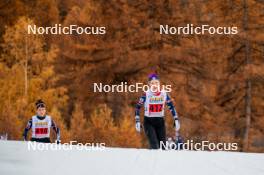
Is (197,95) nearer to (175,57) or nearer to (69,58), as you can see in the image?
(175,57)

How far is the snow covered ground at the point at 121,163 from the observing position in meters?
5.20

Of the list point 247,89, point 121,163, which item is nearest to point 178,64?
point 247,89

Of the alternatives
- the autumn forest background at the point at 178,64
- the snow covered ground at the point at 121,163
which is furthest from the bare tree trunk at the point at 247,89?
the snow covered ground at the point at 121,163

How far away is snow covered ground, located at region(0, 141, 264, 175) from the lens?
17.1ft

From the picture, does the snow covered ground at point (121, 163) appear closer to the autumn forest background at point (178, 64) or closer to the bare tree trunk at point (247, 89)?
the autumn forest background at point (178, 64)

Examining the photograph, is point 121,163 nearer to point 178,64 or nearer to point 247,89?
point 178,64

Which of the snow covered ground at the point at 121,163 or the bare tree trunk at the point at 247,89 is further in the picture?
the bare tree trunk at the point at 247,89

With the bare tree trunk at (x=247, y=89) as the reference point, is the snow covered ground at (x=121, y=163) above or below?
below

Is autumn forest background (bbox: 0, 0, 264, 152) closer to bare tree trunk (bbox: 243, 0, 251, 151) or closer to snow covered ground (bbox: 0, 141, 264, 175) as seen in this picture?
bare tree trunk (bbox: 243, 0, 251, 151)

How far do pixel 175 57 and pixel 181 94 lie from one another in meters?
1.90

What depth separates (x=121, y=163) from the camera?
5.35 metres

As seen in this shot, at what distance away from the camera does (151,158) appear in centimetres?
553

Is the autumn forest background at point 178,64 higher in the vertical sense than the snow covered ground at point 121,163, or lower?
higher

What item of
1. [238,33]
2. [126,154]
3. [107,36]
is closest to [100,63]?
[107,36]
